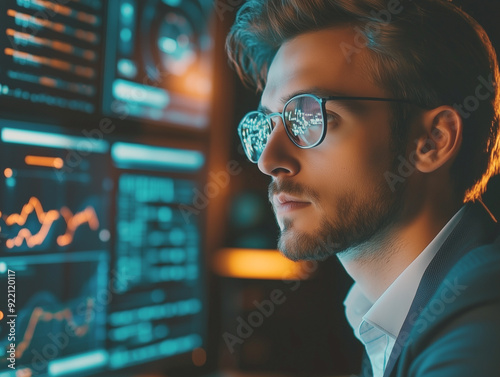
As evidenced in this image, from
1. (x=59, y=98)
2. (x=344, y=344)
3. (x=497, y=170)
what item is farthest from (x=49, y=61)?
(x=344, y=344)

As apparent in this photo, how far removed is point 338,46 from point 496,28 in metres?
0.59

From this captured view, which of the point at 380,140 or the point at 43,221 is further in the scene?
the point at 43,221

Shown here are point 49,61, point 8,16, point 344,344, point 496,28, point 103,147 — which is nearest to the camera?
point 8,16

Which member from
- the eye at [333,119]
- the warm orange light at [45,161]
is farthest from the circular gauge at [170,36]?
the eye at [333,119]

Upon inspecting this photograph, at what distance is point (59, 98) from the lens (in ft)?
3.51

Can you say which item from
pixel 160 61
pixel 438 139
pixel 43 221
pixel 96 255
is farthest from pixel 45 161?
pixel 438 139

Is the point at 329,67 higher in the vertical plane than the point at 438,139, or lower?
higher

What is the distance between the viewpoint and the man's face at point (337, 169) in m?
0.91

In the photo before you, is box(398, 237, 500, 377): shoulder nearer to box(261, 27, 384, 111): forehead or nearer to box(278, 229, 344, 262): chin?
box(278, 229, 344, 262): chin

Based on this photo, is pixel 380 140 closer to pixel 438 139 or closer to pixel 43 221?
pixel 438 139

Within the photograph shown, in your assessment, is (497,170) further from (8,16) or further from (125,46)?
(8,16)

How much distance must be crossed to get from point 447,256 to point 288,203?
280 millimetres

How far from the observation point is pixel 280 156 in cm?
92

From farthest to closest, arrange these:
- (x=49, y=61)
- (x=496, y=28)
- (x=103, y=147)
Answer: (x=496, y=28) → (x=103, y=147) → (x=49, y=61)
